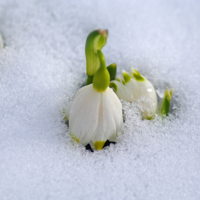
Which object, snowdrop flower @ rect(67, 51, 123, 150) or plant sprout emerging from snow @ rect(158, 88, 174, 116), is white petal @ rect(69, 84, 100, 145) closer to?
snowdrop flower @ rect(67, 51, 123, 150)

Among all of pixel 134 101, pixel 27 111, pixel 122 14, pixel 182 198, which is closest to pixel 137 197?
pixel 182 198

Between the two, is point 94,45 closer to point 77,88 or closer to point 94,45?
point 94,45

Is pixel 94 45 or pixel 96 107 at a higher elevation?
pixel 94 45

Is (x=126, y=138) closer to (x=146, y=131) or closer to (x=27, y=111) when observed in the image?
(x=146, y=131)

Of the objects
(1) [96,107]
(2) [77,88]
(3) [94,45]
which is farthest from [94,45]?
(2) [77,88]

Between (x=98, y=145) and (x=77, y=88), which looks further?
(x=77, y=88)

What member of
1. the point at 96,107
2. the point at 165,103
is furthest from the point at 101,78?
the point at 165,103

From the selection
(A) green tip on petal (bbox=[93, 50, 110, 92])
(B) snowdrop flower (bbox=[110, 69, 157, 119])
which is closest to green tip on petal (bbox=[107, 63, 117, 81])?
(B) snowdrop flower (bbox=[110, 69, 157, 119])
